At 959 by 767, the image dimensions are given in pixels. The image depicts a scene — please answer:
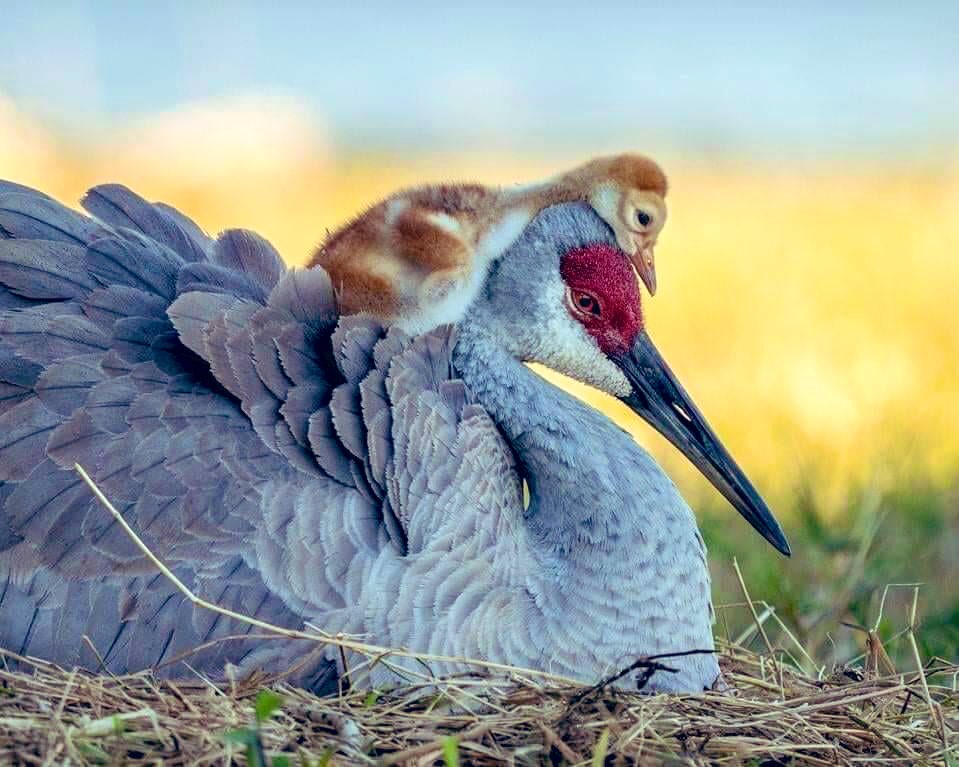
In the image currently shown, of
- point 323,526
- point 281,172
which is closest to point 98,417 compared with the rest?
point 323,526

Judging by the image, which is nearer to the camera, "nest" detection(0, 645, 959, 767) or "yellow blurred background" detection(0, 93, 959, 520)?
"nest" detection(0, 645, 959, 767)

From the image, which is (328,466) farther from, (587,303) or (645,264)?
(645,264)

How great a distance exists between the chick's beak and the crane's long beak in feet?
0.49

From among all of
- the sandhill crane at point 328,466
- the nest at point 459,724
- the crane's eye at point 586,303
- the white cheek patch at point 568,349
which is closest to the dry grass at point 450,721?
the nest at point 459,724

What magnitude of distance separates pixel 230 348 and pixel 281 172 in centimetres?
994

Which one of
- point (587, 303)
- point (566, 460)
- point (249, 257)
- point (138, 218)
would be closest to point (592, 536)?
point (566, 460)

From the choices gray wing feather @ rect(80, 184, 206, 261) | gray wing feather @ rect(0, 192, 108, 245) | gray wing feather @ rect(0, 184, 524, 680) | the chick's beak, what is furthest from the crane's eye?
gray wing feather @ rect(0, 192, 108, 245)

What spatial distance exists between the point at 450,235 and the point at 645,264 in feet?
1.81

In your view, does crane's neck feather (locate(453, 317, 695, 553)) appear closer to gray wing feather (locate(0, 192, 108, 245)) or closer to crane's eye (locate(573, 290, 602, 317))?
crane's eye (locate(573, 290, 602, 317))

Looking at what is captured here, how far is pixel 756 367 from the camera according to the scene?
797cm

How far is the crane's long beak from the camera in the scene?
4.12 meters

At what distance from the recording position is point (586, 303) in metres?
4.07

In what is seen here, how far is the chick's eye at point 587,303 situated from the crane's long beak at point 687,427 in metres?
0.15

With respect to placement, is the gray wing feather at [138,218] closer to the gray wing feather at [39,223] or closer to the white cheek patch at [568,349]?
the gray wing feather at [39,223]
